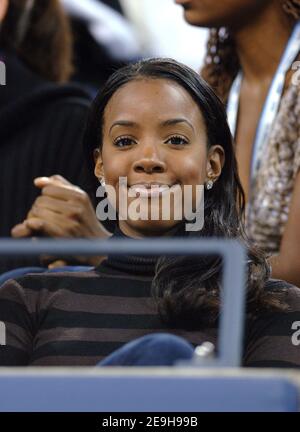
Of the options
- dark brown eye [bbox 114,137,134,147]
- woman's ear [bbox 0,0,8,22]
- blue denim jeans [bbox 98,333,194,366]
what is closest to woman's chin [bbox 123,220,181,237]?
dark brown eye [bbox 114,137,134,147]

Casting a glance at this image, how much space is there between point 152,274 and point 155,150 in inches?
7.0

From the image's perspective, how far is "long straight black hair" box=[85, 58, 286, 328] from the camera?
1608mm

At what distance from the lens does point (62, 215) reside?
209cm

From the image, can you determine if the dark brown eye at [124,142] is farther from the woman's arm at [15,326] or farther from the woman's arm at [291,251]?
the woman's arm at [291,251]

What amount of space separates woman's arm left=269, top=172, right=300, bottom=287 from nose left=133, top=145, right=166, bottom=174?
36cm

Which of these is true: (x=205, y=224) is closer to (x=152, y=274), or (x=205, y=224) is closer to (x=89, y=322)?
(x=152, y=274)

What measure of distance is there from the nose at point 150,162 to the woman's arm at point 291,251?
1.18 feet

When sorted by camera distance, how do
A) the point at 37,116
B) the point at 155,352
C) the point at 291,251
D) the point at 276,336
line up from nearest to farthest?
the point at 155,352 → the point at 276,336 → the point at 291,251 → the point at 37,116

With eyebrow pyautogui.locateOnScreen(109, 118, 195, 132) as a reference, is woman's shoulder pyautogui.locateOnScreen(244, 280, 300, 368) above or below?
below

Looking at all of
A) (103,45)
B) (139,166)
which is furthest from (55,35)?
(139,166)

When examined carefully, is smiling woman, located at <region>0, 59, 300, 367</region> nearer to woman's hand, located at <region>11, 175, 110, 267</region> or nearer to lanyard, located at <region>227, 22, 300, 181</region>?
woman's hand, located at <region>11, 175, 110, 267</region>

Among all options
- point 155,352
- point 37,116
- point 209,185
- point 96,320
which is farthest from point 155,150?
point 37,116

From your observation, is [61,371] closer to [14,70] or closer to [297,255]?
[297,255]

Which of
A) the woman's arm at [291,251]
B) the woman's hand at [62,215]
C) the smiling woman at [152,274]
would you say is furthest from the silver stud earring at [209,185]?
the woman's hand at [62,215]
